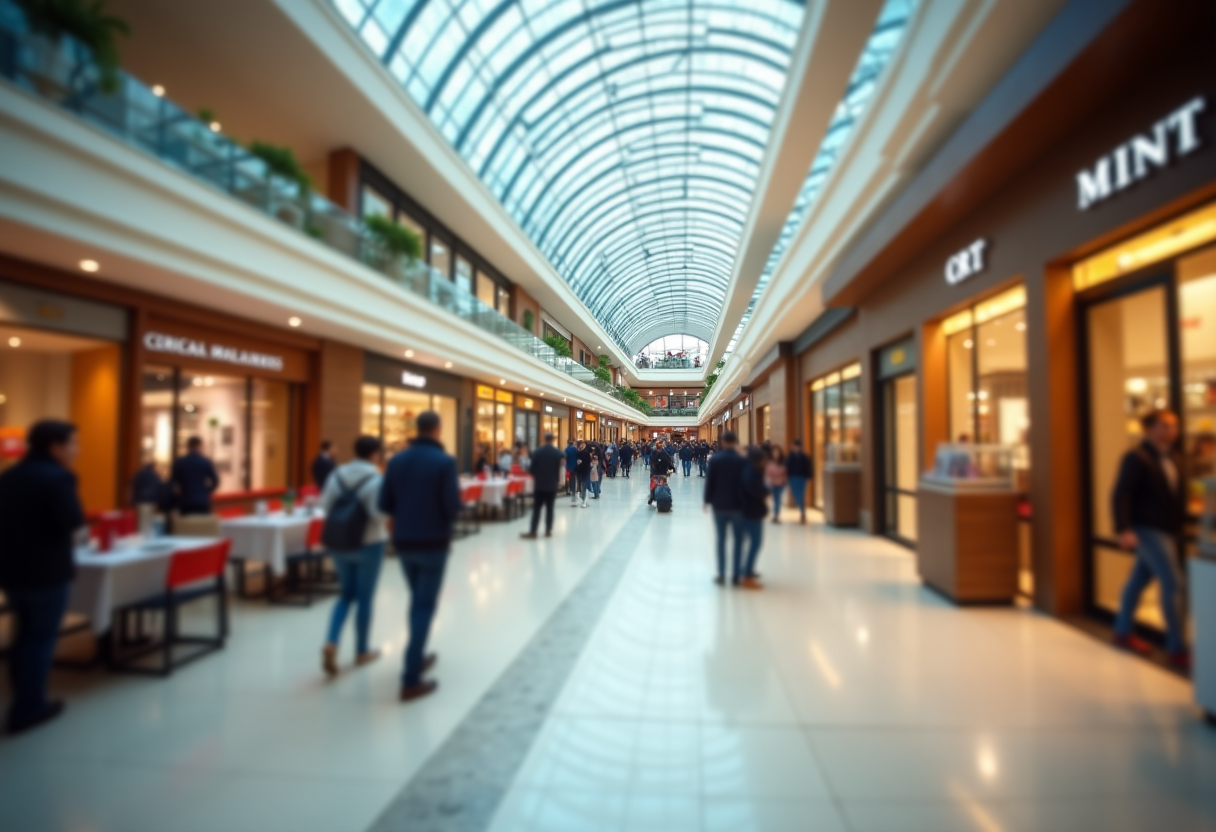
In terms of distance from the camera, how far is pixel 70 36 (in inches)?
206

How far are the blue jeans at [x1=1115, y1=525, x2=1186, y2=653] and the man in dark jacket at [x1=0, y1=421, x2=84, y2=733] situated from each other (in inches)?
279

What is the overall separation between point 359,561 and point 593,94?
16592mm

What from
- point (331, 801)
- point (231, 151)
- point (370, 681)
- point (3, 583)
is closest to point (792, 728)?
point (331, 801)

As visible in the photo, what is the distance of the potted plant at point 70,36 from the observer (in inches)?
193

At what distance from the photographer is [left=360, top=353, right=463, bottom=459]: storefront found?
41.1 ft

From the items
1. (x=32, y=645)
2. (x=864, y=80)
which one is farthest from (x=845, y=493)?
(x=32, y=645)

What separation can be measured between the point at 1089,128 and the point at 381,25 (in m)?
11.4

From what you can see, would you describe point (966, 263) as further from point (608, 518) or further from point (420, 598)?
point (608, 518)

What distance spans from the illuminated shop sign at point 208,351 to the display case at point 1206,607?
10507mm

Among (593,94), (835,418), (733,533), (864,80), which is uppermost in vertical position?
(593,94)

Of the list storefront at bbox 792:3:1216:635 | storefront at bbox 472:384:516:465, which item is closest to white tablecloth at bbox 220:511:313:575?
storefront at bbox 792:3:1216:635

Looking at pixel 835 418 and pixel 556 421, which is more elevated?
pixel 556 421

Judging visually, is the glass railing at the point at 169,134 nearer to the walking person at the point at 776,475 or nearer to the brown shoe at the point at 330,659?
the brown shoe at the point at 330,659

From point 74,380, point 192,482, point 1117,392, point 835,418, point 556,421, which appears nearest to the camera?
point 1117,392
